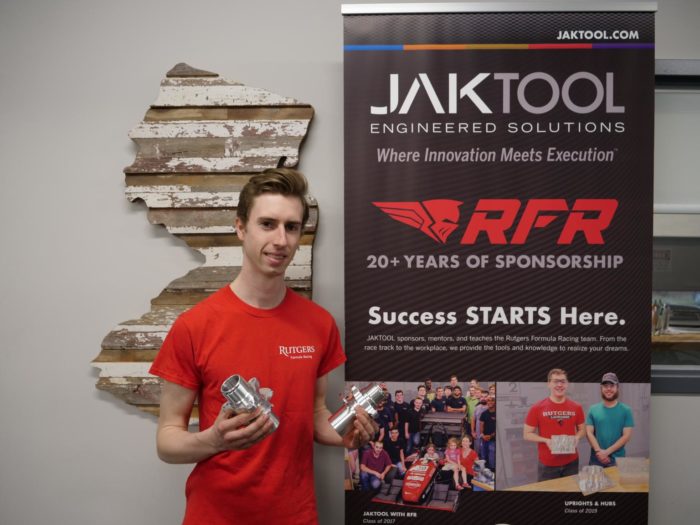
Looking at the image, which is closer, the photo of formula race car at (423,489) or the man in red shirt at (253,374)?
the man in red shirt at (253,374)

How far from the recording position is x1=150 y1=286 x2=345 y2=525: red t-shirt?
1280 millimetres

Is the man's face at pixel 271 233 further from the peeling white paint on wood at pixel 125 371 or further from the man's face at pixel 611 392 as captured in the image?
the man's face at pixel 611 392

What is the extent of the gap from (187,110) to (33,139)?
66 cm

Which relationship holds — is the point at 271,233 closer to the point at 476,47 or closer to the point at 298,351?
the point at 298,351

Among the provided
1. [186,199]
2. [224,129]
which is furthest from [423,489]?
[224,129]

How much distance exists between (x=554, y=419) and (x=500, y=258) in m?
0.62

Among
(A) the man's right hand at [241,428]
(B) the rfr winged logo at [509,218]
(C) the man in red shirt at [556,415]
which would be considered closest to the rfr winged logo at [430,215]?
(B) the rfr winged logo at [509,218]

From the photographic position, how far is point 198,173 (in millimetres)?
1745

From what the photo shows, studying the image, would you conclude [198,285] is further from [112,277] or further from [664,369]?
[664,369]

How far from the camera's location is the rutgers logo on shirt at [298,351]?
1346mm

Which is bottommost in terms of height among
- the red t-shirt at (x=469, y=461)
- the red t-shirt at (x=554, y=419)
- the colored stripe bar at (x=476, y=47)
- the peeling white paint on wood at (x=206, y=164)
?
the red t-shirt at (x=469, y=461)

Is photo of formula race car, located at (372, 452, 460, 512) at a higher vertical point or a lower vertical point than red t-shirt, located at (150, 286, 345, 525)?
lower

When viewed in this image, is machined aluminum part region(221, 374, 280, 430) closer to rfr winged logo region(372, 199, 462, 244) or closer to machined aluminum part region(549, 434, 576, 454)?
rfr winged logo region(372, 199, 462, 244)

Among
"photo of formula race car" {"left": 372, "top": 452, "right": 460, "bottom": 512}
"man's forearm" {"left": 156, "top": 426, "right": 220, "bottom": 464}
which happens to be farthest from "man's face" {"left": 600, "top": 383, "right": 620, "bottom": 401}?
"man's forearm" {"left": 156, "top": 426, "right": 220, "bottom": 464}
